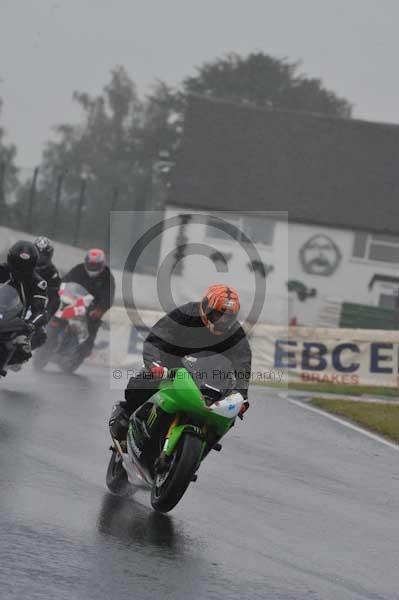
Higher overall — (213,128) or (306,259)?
(213,128)

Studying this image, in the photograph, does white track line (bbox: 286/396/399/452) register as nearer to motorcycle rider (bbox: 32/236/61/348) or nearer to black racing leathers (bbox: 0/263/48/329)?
motorcycle rider (bbox: 32/236/61/348)

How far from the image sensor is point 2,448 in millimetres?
11031

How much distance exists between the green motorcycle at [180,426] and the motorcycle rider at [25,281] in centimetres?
466

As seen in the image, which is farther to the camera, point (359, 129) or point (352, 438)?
point (359, 129)

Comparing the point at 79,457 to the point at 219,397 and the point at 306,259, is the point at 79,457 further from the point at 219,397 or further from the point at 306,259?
the point at 306,259

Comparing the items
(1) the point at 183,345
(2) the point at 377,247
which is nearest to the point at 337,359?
(1) the point at 183,345

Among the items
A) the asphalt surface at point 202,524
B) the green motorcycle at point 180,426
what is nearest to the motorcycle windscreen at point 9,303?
the asphalt surface at point 202,524

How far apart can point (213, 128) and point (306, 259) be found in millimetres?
8463

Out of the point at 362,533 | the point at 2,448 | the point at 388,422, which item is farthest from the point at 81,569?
the point at 388,422

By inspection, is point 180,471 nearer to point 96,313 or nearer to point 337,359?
point 96,313

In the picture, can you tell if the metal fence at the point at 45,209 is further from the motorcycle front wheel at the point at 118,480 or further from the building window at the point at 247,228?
the motorcycle front wheel at the point at 118,480

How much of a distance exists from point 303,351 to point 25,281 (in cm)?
1398

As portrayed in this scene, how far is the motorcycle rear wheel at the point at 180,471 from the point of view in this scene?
334 inches

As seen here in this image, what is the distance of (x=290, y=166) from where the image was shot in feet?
207
